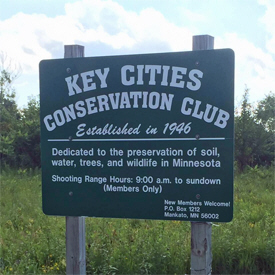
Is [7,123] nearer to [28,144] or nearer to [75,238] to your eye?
[28,144]

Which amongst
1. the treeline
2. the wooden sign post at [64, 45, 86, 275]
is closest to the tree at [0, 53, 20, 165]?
the treeline

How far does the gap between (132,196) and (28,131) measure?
422 inches

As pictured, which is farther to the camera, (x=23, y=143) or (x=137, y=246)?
(x=23, y=143)

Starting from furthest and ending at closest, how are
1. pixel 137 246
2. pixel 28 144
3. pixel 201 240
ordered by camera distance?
pixel 28 144
pixel 137 246
pixel 201 240

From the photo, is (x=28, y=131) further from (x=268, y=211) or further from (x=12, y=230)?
(x=268, y=211)

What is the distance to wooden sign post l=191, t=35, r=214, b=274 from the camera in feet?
9.75

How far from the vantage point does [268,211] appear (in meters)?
5.89

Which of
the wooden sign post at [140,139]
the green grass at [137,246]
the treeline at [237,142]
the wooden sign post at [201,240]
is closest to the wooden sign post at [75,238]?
the wooden sign post at [140,139]

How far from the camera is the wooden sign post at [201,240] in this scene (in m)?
2.97

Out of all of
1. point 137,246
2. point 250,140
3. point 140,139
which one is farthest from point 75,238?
point 250,140

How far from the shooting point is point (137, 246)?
14.3 feet

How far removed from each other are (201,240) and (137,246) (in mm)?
1557

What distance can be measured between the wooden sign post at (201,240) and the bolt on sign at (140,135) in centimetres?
8

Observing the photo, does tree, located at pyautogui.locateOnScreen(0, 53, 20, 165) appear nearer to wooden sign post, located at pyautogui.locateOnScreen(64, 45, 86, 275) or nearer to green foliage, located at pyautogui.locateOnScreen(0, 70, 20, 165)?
green foliage, located at pyautogui.locateOnScreen(0, 70, 20, 165)
